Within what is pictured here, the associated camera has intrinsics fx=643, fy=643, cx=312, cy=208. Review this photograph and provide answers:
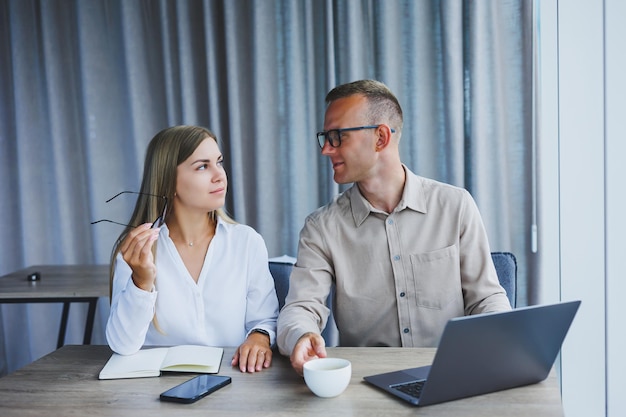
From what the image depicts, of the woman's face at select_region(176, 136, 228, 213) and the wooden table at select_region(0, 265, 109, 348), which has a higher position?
the woman's face at select_region(176, 136, 228, 213)

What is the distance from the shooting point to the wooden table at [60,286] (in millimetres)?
2516

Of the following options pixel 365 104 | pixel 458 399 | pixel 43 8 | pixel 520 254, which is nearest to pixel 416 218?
pixel 365 104

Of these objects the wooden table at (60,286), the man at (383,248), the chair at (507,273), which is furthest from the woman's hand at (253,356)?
the wooden table at (60,286)

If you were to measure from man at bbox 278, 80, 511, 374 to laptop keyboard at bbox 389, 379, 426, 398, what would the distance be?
55cm

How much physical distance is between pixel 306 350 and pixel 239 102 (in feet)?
6.81

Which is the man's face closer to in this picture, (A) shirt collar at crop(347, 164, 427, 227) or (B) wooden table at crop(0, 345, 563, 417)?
(A) shirt collar at crop(347, 164, 427, 227)

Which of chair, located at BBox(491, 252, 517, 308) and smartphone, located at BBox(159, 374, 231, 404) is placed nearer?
smartphone, located at BBox(159, 374, 231, 404)

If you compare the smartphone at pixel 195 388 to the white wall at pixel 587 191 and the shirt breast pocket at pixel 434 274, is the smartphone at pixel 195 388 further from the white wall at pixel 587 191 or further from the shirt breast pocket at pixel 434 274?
the white wall at pixel 587 191

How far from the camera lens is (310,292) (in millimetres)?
1778

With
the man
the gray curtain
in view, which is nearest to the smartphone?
the man

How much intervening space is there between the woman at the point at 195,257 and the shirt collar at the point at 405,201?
31 centimetres

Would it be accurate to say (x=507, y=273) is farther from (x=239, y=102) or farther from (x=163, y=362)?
(x=239, y=102)

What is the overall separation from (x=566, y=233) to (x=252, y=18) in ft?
5.79

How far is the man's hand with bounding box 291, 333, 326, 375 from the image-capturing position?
4.30ft
